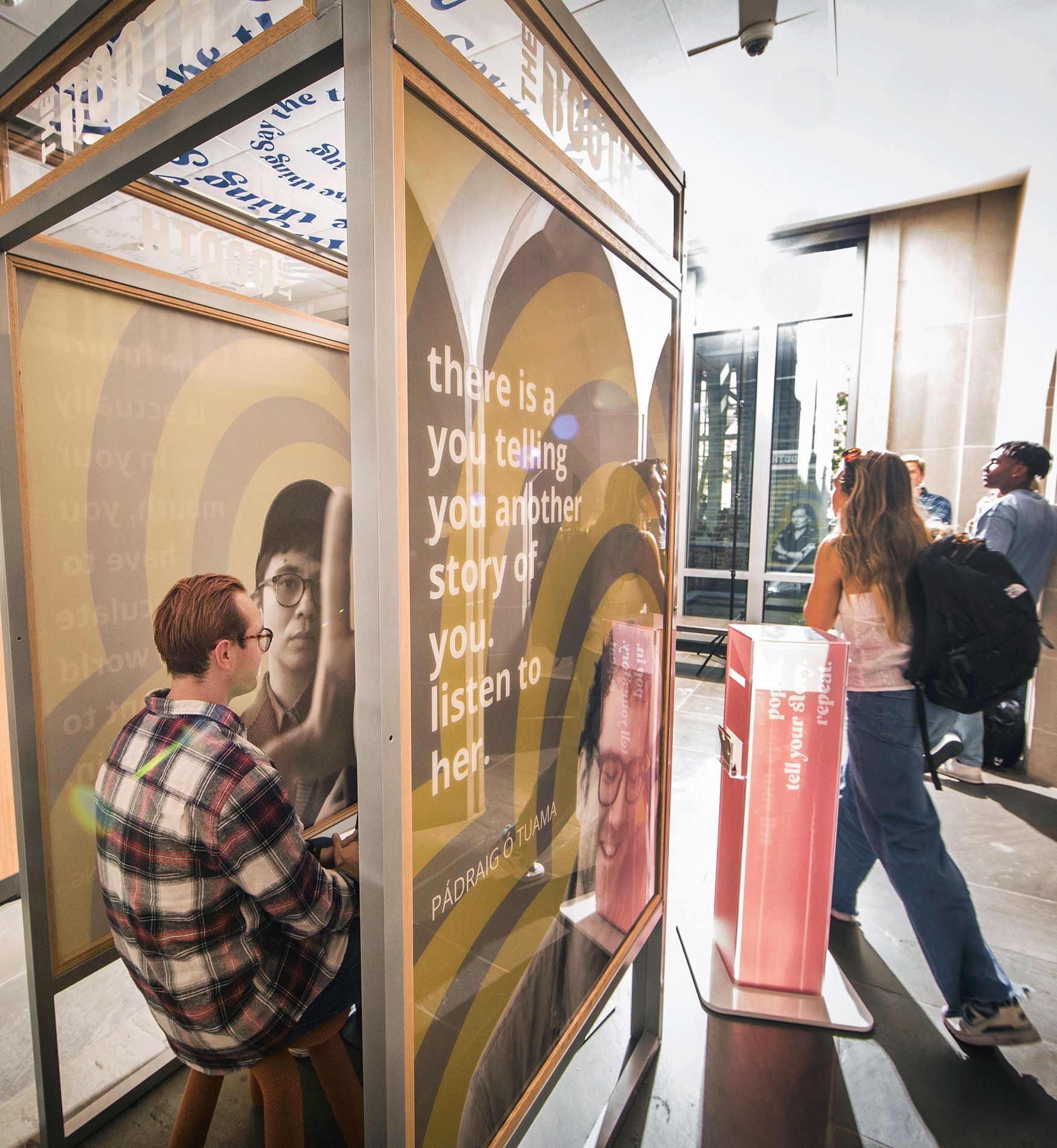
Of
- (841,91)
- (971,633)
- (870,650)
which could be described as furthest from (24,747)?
(841,91)

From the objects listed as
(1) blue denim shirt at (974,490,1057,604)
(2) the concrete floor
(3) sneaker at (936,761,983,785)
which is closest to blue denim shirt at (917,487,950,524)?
(1) blue denim shirt at (974,490,1057,604)

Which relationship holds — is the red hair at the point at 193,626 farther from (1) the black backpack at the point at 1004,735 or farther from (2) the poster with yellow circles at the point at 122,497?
(1) the black backpack at the point at 1004,735

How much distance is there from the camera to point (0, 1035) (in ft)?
6.47

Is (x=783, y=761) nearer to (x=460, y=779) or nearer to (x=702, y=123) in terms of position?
(x=460, y=779)

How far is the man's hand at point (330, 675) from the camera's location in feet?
7.85

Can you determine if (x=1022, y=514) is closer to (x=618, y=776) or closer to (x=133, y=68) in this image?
(x=618, y=776)

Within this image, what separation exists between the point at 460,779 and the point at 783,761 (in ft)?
4.30

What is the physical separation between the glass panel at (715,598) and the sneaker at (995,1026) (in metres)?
5.16

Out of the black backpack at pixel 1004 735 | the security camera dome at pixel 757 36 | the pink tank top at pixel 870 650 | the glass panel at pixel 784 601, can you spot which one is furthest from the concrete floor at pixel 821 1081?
the glass panel at pixel 784 601

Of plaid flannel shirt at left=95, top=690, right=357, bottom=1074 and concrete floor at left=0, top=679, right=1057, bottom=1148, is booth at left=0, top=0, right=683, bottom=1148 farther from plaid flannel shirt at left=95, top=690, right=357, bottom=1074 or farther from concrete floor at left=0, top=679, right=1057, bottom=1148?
plaid flannel shirt at left=95, top=690, right=357, bottom=1074

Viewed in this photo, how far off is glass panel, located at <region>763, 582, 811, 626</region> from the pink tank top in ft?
15.9

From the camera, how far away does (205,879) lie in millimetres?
1156

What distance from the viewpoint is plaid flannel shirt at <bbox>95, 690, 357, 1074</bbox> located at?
3.72ft

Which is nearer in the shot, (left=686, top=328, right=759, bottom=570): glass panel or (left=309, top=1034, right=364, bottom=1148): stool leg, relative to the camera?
(left=309, top=1034, right=364, bottom=1148): stool leg
